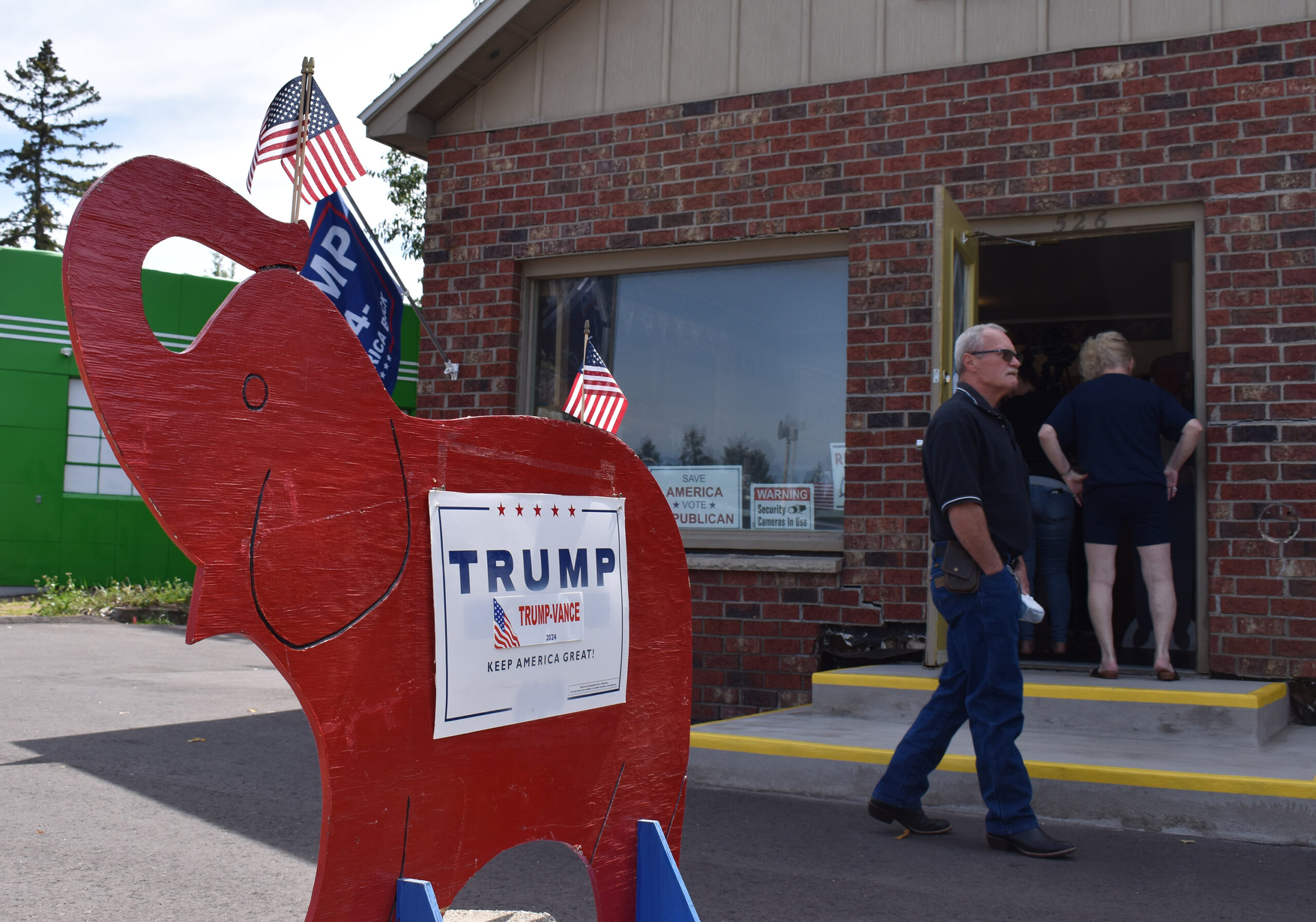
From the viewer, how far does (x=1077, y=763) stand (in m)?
4.61

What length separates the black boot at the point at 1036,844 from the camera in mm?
3971

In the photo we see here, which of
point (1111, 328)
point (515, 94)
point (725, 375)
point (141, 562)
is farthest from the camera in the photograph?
point (141, 562)

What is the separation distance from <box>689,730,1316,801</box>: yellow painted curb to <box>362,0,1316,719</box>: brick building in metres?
1.56

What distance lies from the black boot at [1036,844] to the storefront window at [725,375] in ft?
9.62

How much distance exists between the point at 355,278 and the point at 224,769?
287 centimetres

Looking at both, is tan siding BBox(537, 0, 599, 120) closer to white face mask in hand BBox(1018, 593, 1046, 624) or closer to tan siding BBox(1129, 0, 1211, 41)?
tan siding BBox(1129, 0, 1211, 41)

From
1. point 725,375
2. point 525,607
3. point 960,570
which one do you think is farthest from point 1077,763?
point 725,375

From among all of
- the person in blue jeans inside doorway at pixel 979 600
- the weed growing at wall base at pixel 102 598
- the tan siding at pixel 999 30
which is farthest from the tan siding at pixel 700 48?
the weed growing at wall base at pixel 102 598

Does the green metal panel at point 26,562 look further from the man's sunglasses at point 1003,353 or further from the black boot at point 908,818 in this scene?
the man's sunglasses at point 1003,353

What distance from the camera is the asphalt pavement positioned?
11.4 ft

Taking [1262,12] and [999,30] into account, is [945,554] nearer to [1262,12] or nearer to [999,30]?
[999,30]

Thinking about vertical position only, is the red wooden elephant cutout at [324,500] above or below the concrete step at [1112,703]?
above

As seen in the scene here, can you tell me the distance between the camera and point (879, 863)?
13.0 feet

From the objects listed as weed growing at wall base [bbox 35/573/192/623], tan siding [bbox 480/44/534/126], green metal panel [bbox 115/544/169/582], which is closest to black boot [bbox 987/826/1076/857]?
tan siding [bbox 480/44/534/126]
